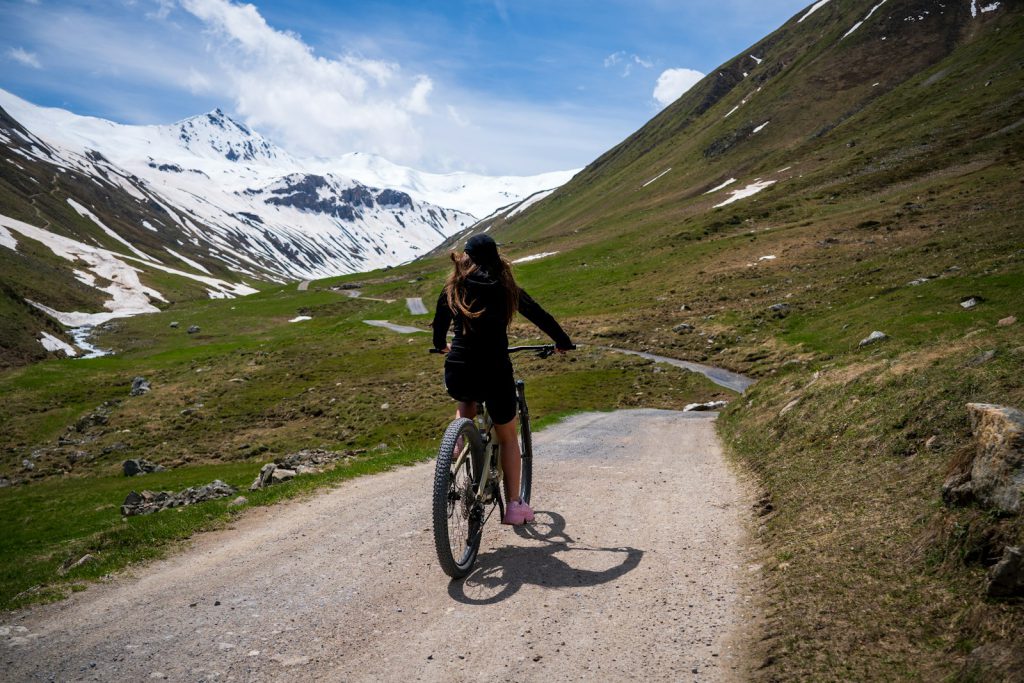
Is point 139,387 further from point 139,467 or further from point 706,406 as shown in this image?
point 706,406

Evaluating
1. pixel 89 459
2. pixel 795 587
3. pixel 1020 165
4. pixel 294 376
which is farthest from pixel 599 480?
pixel 1020 165

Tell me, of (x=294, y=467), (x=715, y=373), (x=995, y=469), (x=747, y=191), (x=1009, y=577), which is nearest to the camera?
(x=1009, y=577)

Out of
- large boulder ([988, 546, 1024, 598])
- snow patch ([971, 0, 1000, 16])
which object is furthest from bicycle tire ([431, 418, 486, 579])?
snow patch ([971, 0, 1000, 16])

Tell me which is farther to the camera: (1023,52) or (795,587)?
(1023,52)

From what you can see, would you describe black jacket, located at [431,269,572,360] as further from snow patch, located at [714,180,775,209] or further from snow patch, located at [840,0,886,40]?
snow patch, located at [840,0,886,40]

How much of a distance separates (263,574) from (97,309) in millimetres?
133654

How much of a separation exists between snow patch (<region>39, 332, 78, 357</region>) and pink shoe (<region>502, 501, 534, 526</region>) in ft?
285

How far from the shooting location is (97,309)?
11656 centimetres

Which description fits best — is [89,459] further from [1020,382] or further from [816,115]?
[816,115]

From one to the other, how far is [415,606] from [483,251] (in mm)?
4490

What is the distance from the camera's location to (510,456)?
854 cm

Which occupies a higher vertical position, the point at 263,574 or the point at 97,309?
the point at 97,309

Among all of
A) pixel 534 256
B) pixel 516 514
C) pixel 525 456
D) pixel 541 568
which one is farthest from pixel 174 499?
pixel 534 256

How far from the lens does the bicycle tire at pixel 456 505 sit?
283 inches
